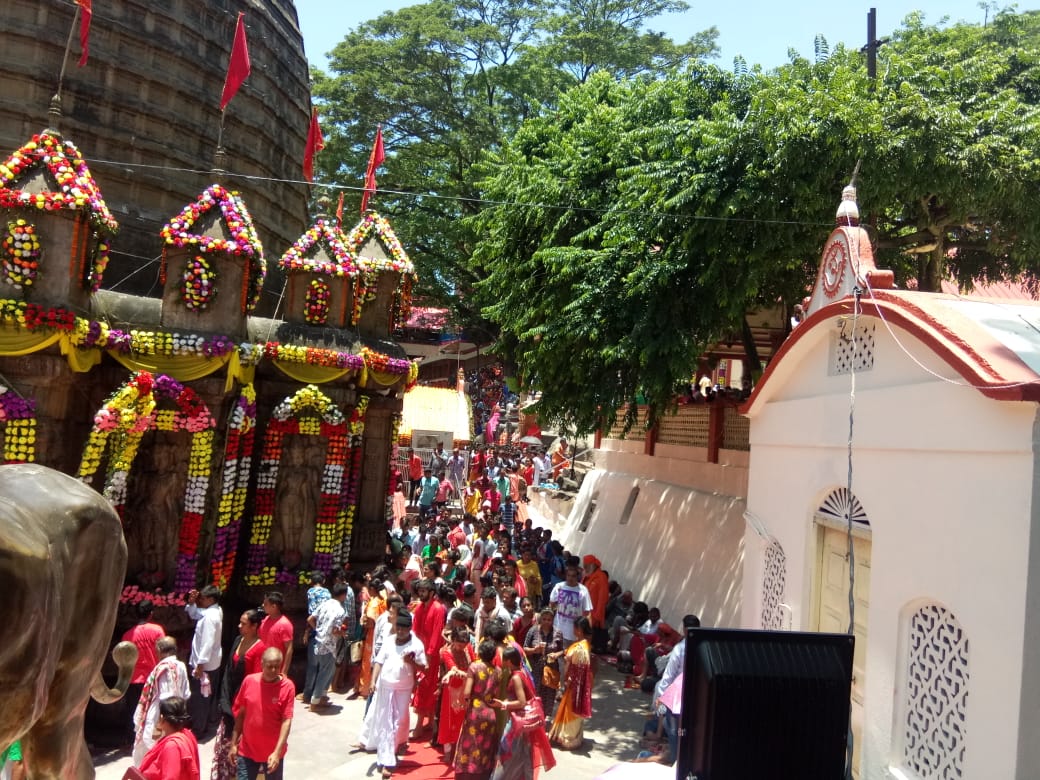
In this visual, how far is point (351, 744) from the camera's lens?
8.30 m

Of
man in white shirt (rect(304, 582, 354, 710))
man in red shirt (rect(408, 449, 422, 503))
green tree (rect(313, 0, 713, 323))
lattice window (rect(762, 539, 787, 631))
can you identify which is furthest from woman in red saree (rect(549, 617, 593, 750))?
green tree (rect(313, 0, 713, 323))

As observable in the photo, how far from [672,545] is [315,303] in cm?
672

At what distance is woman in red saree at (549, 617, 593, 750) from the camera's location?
815 centimetres

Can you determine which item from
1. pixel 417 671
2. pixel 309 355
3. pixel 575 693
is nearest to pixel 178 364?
pixel 309 355

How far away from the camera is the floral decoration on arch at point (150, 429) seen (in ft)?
29.2

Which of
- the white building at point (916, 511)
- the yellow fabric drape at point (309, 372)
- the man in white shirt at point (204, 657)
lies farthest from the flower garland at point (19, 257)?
the white building at point (916, 511)

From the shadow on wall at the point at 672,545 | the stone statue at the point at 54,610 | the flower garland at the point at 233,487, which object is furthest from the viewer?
the shadow on wall at the point at 672,545

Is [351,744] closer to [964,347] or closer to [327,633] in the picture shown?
[327,633]

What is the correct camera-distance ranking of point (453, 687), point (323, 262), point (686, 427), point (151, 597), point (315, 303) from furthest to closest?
point (686, 427) < point (323, 262) < point (315, 303) < point (151, 597) < point (453, 687)

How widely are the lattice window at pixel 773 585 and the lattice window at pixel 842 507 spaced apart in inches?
33.2

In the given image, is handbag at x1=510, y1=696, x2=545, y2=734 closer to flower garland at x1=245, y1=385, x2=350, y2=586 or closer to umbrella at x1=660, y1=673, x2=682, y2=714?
umbrella at x1=660, y1=673, x2=682, y2=714

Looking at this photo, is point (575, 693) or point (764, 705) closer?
point (764, 705)

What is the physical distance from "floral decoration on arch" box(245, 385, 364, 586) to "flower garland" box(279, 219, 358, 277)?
1.75 m

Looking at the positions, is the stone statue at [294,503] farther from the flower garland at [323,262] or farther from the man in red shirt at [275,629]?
the man in red shirt at [275,629]
